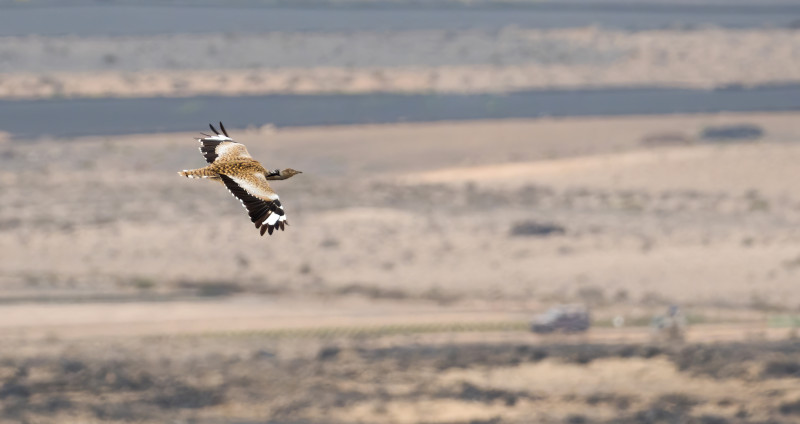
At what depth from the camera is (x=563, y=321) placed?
75.1m

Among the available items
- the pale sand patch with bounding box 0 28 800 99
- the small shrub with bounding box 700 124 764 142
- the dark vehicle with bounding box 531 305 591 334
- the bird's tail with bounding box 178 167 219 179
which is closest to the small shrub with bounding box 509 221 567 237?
the dark vehicle with bounding box 531 305 591 334

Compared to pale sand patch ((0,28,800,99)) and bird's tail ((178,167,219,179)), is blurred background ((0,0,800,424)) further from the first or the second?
bird's tail ((178,167,219,179))

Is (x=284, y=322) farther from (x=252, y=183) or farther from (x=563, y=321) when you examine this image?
(x=252, y=183)

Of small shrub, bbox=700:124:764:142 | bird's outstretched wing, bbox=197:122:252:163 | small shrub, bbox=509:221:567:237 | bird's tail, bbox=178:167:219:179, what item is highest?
small shrub, bbox=700:124:764:142

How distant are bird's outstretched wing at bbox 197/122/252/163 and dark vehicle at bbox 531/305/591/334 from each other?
52168mm

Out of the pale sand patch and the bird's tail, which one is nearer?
the bird's tail

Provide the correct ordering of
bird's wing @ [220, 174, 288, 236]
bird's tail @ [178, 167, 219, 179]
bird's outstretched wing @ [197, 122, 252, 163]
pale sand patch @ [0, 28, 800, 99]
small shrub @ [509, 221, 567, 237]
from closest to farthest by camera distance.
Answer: bird's wing @ [220, 174, 288, 236]
bird's tail @ [178, 167, 219, 179]
bird's outstretched wing @ [197, 122, 252, 163]
small shrub @ [509, 221, 567, 237]
pale sand patch @ [0, 28, 800, 99]

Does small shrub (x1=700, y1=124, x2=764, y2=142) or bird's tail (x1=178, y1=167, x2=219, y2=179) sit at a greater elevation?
small shrub (x1=700, y1=124, x2=764, y2=142)

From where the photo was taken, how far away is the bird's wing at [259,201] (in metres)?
20.1

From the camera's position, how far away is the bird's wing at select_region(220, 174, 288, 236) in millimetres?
20078

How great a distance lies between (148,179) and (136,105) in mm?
6280

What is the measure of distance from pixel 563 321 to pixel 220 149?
53.5 meters

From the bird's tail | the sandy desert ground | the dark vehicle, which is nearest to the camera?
the bird's tail

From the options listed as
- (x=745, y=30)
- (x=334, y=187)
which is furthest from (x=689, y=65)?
(x=334, y=187)
